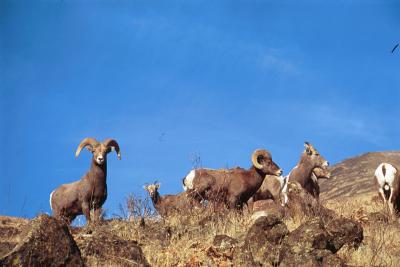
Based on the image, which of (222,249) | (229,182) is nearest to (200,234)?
(222,249)

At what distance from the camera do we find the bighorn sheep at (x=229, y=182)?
663 inches

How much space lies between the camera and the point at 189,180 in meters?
17.2

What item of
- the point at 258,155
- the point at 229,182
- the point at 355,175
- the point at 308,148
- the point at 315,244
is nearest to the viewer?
the point at 315,244

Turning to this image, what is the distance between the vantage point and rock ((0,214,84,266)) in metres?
8.20

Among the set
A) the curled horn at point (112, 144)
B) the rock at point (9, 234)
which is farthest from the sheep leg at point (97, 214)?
the curled horn at point (112, 144)

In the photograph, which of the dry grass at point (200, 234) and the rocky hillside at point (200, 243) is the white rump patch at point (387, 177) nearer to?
the dry grass at point (200, 234)

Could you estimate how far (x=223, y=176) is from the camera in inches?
676

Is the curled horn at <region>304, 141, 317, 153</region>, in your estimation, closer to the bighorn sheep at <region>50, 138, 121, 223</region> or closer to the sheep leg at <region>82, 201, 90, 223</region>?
the bighorn sheep at <region>50, 138, 121, 223</region>

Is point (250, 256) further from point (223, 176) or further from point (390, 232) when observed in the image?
point (223, 176)

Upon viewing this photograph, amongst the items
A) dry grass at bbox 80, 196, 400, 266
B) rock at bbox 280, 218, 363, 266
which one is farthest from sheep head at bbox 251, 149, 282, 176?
rock at bbox 280, 218, 363, 266

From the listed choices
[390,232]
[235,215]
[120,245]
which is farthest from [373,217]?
[120,245]

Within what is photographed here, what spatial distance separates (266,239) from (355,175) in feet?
210

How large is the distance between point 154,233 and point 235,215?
10.2 ft

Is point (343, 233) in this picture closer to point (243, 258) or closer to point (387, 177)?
point (243, 258)
